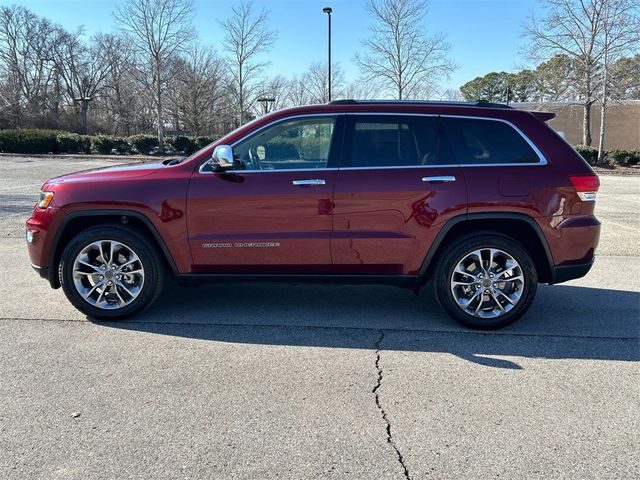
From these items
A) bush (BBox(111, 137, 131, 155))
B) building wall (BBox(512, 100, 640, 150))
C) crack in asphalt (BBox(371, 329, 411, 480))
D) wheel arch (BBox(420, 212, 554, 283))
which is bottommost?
crack in asphalt (BBox(371, 329, 411, 480))

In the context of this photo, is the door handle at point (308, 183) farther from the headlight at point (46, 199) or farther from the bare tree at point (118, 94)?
the bare tree at point (118, 94)

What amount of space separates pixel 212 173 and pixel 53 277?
1.73 metres

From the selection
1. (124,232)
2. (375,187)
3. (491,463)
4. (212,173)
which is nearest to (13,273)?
(124,232)

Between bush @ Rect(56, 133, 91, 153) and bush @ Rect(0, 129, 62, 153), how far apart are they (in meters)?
0.67

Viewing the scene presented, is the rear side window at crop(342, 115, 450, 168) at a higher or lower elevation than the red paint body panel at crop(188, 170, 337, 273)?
higher

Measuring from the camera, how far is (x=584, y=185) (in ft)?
14.0

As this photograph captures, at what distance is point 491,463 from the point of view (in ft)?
8.55

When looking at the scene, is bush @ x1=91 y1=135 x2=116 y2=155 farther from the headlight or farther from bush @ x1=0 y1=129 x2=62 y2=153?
the headlight

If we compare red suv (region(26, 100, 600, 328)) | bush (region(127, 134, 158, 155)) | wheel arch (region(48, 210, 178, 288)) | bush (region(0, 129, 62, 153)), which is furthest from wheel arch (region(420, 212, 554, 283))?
bush (region(0, 129, 62, 153))

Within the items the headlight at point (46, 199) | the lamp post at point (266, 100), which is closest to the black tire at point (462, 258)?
the headlight at point (46, 199)

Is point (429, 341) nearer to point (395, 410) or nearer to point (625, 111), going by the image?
point (395, 410)

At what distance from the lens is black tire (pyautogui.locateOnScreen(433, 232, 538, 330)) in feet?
14.2

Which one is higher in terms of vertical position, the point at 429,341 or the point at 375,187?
the point at 375,187

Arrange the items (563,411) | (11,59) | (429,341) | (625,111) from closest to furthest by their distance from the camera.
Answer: (563,411), (429,341), (625,111), (11,59)
